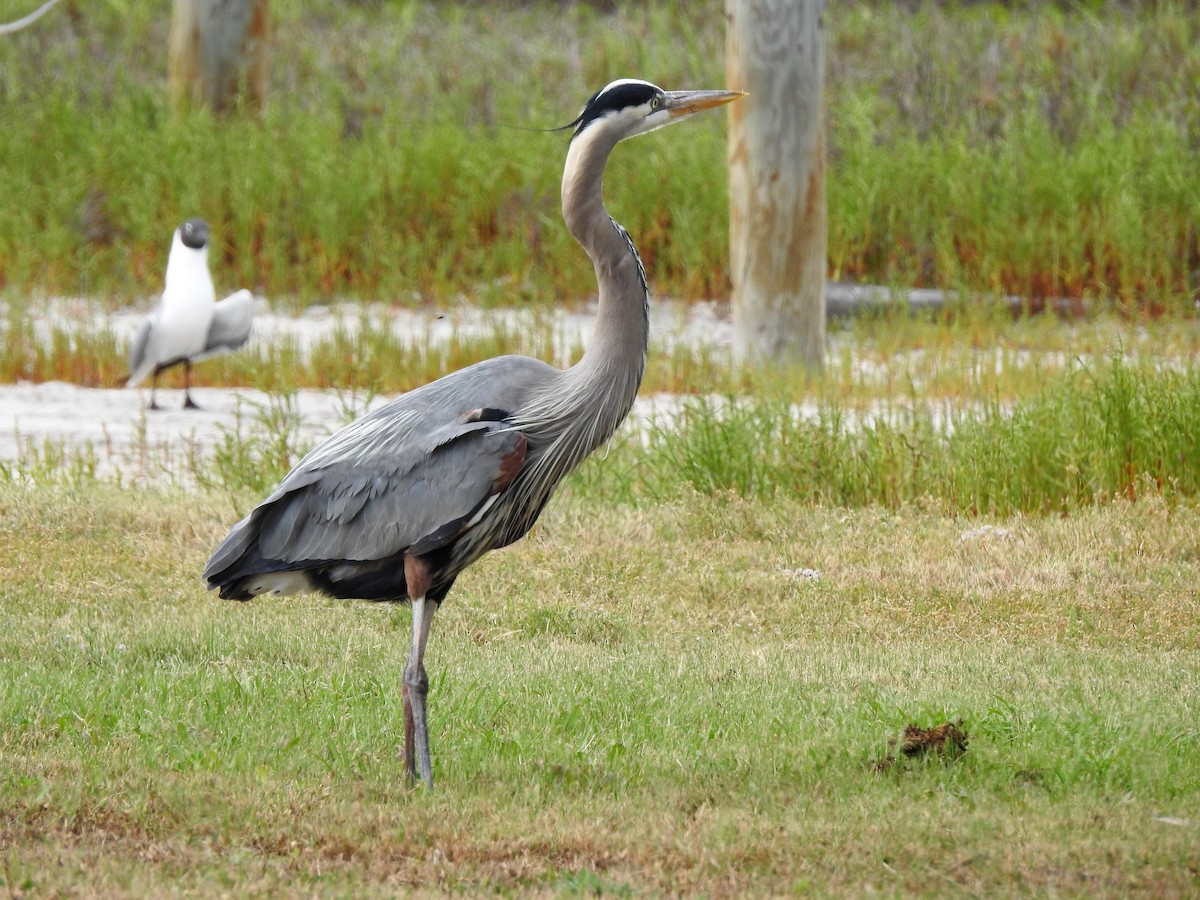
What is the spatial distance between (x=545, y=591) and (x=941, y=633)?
1.69 metres

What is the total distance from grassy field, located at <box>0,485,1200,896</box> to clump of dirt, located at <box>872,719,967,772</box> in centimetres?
A: 4

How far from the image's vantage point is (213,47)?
16.3m

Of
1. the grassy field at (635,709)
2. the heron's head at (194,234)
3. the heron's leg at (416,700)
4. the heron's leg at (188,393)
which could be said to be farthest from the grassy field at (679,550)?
the heron's head at (194,234)

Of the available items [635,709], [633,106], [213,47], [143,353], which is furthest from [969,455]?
[213,47]

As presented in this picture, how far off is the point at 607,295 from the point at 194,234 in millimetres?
7221

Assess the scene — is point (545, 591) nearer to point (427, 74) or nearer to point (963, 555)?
point (963, 555)

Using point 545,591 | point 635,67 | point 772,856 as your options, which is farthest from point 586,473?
point 635,67

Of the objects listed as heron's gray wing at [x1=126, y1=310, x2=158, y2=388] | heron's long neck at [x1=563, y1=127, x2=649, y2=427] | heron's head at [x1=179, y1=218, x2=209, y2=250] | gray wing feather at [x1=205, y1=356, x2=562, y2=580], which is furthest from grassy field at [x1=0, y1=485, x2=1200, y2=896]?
heron's head at [x1=179, y1=218, x2=209, y2=250]

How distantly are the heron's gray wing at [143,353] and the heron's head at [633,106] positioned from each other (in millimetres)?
6560

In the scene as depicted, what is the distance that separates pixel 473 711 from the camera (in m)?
5.42

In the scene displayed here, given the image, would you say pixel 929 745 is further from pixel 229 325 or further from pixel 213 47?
pixel 213 47

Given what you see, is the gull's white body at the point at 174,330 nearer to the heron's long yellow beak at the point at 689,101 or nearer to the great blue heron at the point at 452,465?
the great blue heron at the point at 452,465

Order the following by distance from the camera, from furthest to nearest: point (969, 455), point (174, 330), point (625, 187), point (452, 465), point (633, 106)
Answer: point (625, 187) → point (174, 330) → point (969, 455) → point (633, 106) → point (452, 465)

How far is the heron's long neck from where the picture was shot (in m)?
4.90
